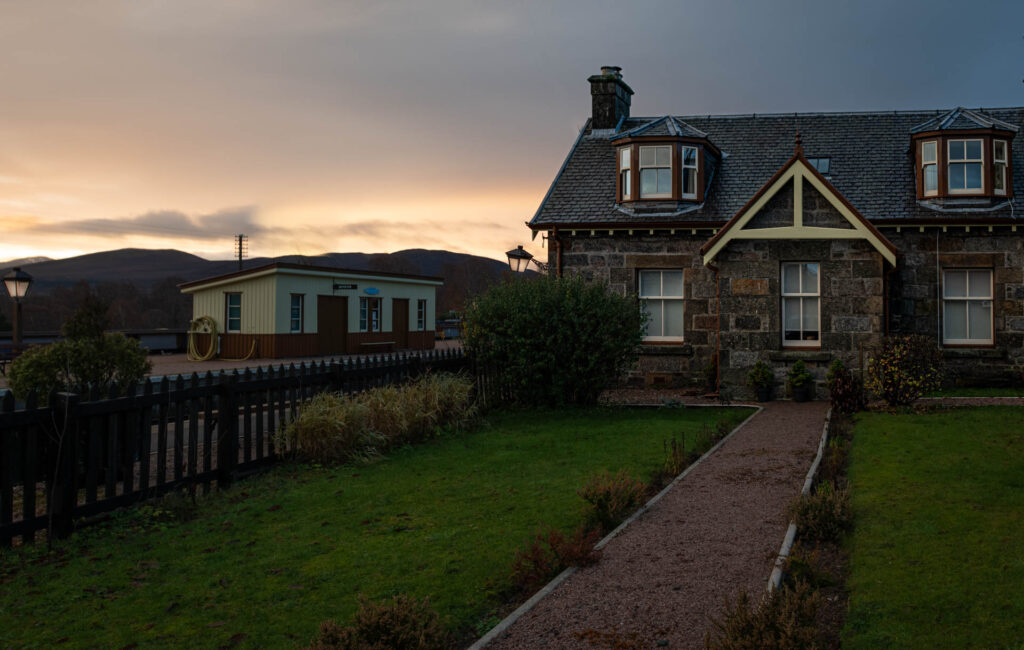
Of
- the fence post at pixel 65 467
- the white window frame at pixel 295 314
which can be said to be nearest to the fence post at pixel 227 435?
the fence post at pixel 65 467

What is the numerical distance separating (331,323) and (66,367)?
2619cm

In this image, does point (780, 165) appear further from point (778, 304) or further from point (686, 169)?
point (778, 304)

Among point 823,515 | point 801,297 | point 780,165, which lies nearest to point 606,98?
point 780,165

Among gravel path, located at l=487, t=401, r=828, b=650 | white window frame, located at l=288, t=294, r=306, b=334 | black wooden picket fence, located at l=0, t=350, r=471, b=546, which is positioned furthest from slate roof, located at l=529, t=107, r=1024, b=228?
white window frame, located at l=288, t=294, r=306, b=334

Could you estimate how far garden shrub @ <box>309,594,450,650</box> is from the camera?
4.30 m

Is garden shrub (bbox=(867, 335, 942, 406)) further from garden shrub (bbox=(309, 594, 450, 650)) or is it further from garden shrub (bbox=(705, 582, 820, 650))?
garden shrub (bbox=(309, 594, 450, 650))

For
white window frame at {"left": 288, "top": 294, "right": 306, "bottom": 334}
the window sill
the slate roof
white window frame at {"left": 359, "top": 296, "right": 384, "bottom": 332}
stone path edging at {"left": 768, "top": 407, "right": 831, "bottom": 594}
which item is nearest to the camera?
stone path edging at {"left": 768, "top": 407, "right": 831, "bottom": 594}

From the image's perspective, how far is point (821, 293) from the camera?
1711 centimetres

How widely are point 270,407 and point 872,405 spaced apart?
12135mm

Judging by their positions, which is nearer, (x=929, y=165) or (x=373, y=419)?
(x=373, y=419)

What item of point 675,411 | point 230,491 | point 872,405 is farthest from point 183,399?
point 872,405

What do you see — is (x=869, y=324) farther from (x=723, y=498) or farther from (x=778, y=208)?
(x=723, y=498)

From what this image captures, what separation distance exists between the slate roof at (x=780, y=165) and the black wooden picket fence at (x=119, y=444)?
12.2 m

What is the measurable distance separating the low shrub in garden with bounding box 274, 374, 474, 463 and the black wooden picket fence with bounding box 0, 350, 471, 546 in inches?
14.8
